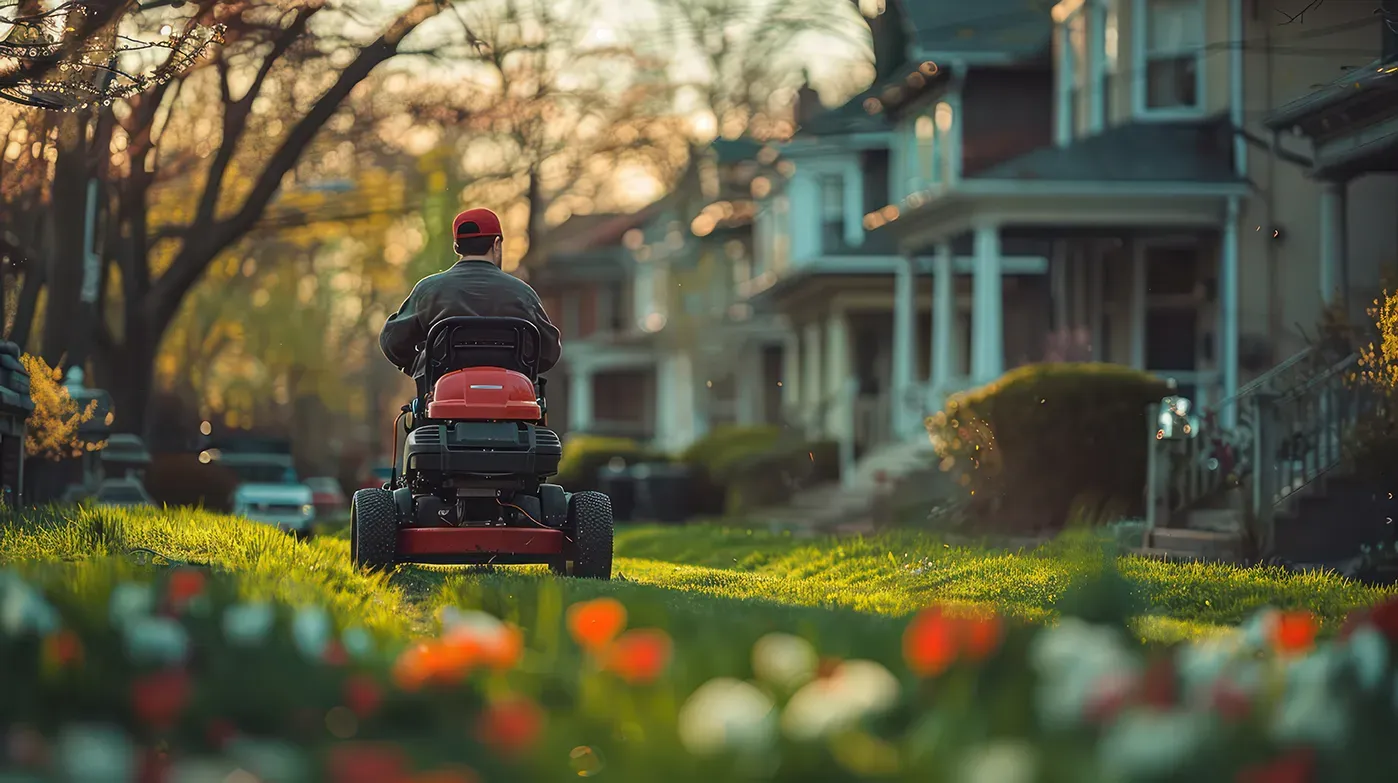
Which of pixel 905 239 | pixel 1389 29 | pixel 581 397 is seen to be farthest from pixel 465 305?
pixel 581 397

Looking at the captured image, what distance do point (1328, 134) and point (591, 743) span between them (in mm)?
15104

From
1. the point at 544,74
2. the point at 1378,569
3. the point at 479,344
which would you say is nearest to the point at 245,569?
the point at 479,344

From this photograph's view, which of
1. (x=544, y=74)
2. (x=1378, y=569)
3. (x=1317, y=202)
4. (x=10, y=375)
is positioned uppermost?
(x=544, y=74)

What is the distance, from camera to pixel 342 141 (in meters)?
29.5

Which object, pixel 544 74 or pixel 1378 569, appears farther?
pixel 544 74

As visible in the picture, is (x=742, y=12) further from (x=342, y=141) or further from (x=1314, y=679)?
(x=1314, y=679)

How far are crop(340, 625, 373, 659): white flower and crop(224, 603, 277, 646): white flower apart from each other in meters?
0.23

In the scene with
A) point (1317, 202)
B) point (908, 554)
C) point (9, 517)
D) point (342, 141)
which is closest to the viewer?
point (9, 517)

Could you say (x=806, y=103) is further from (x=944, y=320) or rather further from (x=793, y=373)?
(x=944, y=320)

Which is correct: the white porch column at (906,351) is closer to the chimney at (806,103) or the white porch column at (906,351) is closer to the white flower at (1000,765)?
the chimney at (806,103)

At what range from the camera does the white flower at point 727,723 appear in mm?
4145

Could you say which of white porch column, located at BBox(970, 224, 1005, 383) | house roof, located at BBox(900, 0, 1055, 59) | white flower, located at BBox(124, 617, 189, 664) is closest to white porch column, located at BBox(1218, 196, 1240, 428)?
white porch column, located at BBox(970, 224, 1005, 383)

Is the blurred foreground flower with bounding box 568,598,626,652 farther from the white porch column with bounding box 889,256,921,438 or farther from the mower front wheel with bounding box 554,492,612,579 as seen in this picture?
the white porch column with bounding box 889,256,921,438

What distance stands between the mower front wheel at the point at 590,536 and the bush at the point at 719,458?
19.9m
